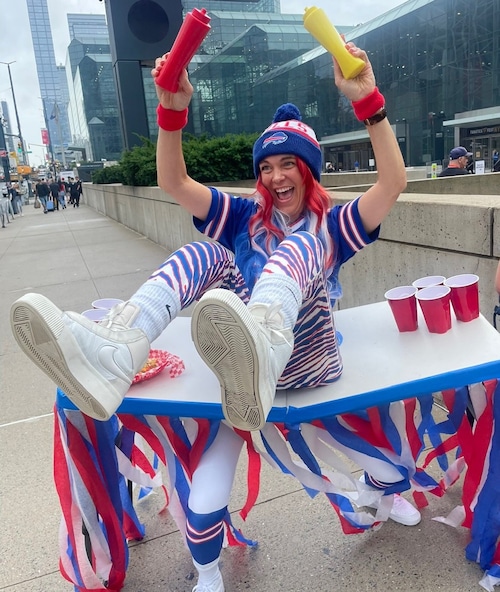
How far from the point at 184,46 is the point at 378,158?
0.75 metres

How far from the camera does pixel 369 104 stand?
1.71 metres

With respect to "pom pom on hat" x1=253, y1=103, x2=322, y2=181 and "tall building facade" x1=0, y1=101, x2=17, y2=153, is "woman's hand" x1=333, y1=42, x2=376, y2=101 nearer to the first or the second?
"pom pom on hat" x1=253, y1=103, x2=322, y2=181

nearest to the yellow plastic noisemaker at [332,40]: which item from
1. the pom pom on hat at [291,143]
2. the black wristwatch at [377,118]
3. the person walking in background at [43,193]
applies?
the black wristwatch at [377,118]

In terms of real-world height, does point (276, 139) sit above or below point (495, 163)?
above

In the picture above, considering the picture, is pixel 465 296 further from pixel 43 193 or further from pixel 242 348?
pixel 43 193

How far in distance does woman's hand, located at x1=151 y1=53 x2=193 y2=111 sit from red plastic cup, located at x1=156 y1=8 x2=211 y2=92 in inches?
0.7

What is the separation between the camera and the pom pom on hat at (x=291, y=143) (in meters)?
1.91

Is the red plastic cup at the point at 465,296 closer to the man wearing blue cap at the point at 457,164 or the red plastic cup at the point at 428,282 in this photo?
the red plastic cup at the point at 428,282

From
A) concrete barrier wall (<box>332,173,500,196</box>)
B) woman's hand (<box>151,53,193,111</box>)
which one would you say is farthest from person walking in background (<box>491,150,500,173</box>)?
woman's hand (<box>151,53,193,111</box>)

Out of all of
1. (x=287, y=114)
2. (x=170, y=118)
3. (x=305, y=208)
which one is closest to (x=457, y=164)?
(x=287, y=114)

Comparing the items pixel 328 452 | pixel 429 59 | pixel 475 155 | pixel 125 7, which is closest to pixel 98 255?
pixel 328 452

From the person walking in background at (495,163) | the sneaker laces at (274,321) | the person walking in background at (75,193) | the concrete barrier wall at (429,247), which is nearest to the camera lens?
the sneaker laces at (274,321)

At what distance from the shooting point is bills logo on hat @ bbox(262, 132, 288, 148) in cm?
191

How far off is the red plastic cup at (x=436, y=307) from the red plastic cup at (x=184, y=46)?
1169 mm
